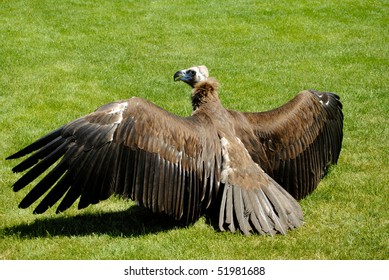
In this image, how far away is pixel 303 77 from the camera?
12375 mm

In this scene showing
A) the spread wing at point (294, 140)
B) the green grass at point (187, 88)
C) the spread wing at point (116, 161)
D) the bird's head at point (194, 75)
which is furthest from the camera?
the bird's head at point (194, 75)

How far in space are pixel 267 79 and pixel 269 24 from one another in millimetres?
4967

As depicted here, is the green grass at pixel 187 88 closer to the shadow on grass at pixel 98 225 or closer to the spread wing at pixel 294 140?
the shadow on grass at pixel 98 225

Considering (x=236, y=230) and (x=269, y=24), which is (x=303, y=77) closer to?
(x=269, y=24)

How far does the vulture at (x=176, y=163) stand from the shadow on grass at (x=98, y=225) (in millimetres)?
242

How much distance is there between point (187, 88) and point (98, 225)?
5527 millimetres

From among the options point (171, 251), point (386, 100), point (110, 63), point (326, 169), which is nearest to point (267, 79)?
point (386, 100)

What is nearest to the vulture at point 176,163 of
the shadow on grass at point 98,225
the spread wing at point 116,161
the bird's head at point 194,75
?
the spread wing at point 116,161

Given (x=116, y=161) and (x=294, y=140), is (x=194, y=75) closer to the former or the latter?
(x=294, y=140)

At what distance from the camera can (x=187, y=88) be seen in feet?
37.6

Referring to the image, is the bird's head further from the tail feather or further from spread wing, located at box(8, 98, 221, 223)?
the tail feather

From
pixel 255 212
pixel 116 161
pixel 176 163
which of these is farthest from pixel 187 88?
pixel 116 161

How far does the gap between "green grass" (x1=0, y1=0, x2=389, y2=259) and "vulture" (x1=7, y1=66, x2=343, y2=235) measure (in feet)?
0.95

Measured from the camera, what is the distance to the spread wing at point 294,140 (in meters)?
6.73
